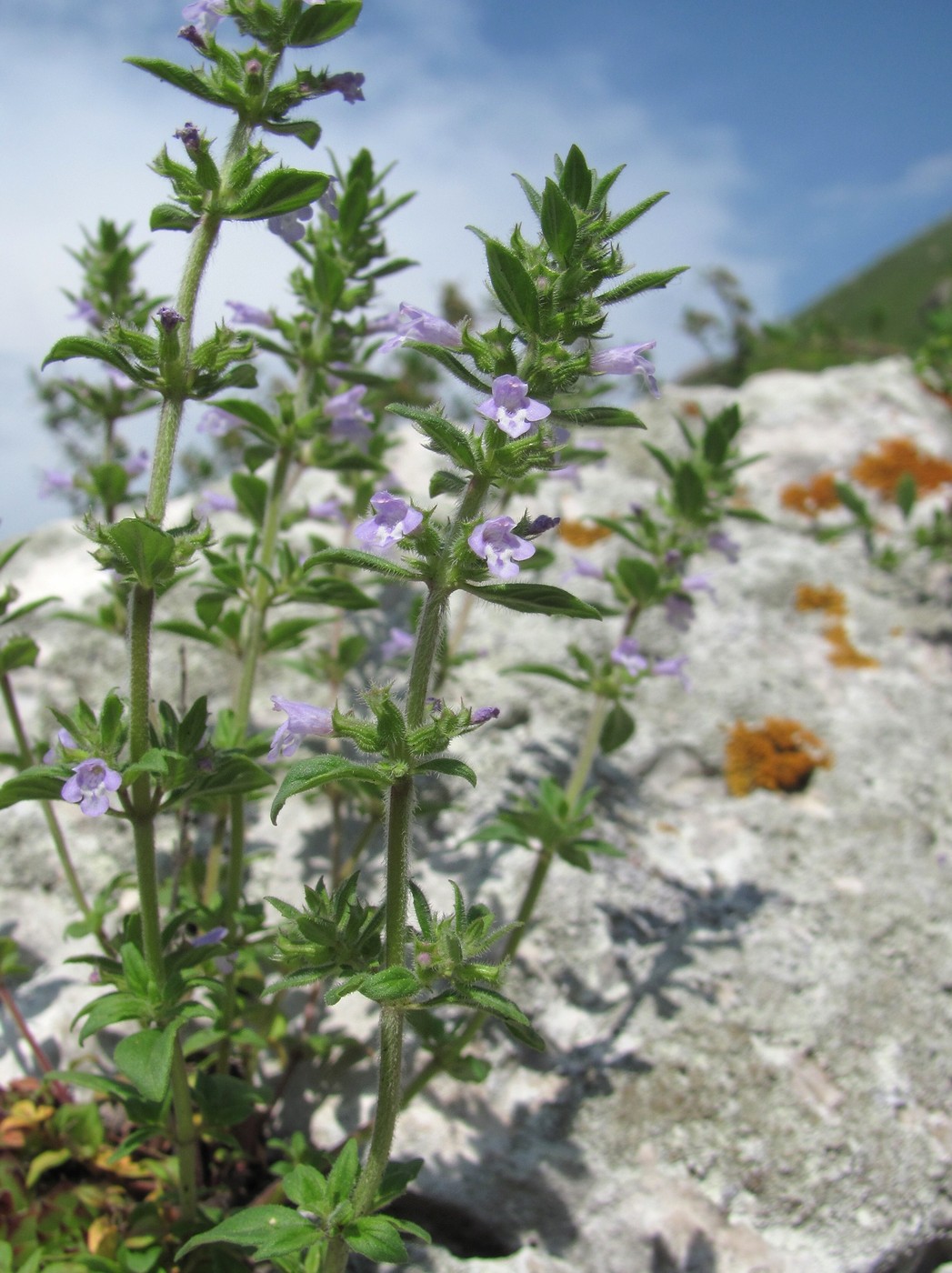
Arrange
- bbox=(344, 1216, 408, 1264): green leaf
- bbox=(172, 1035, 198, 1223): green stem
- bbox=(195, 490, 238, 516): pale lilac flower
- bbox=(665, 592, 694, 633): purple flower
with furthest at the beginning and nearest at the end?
bbox=(195, 490, 238, 516): pale lilac flower, bbox=(665, 592, 694, 633): purple flower, bbox=(172, 1035, 198, 1223): green stem, bbox=(344, 1216, 408, 1264): green leaf

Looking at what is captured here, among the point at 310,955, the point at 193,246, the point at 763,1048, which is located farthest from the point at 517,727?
the point at 193,246

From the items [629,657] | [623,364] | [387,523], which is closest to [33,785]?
[387,523]

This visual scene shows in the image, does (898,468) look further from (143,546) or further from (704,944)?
(143,546)

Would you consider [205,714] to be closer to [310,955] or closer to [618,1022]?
[310,955]

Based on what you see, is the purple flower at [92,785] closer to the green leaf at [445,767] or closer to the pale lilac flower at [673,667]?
the green leaf at [445,767]

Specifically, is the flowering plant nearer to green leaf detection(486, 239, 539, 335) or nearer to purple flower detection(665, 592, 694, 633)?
green leaf detection(486, 239, 539, 335)

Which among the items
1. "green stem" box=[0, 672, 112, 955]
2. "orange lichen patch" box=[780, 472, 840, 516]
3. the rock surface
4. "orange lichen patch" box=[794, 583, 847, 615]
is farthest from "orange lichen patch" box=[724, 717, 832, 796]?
"green stem" box=[0, 672, 112, 955]
